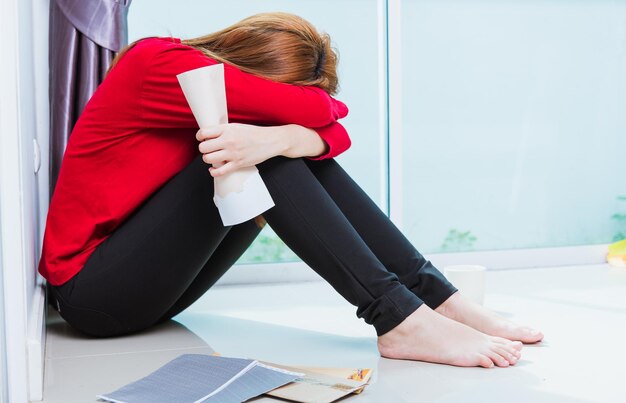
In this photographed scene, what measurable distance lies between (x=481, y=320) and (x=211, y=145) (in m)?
0.67

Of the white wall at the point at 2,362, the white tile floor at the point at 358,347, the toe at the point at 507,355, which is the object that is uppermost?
the white wall at the point at 2,362

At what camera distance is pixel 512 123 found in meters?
2.97

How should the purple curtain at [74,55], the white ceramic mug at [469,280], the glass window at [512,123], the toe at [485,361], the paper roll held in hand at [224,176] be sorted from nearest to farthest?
the paper roll held in hand at [224,176] < the toe at [485,361] < the white ceramic mug at [469,280] < the purple curtain at [74,55] < the glass window at [512,123]

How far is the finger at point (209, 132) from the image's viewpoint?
1.33 meters

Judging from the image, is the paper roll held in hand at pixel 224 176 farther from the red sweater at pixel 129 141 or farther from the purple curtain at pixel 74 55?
the purple curtain at pixel 74 55

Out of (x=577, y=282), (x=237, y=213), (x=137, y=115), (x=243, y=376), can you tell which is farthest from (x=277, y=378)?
(x=577, y=282)

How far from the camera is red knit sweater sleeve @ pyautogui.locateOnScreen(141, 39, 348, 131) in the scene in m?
1.40

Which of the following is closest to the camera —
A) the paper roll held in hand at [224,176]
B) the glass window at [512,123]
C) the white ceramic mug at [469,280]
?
the paper roll held in hand at [224,176]

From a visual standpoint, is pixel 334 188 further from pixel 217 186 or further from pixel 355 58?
pixel 355 58

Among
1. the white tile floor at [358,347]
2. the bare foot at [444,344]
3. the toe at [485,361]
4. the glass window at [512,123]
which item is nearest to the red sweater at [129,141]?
the white tile floor at [358,347]

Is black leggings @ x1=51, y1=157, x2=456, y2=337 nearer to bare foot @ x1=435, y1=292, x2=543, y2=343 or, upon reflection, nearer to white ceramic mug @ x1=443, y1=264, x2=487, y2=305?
bare foot @ x1=435, y1=292, x2=543, y2=343

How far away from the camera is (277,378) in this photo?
1.27 meters

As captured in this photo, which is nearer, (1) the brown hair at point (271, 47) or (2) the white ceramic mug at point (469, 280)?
(1) the brown hair at point (271, 47)

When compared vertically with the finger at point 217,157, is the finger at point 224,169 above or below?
below
